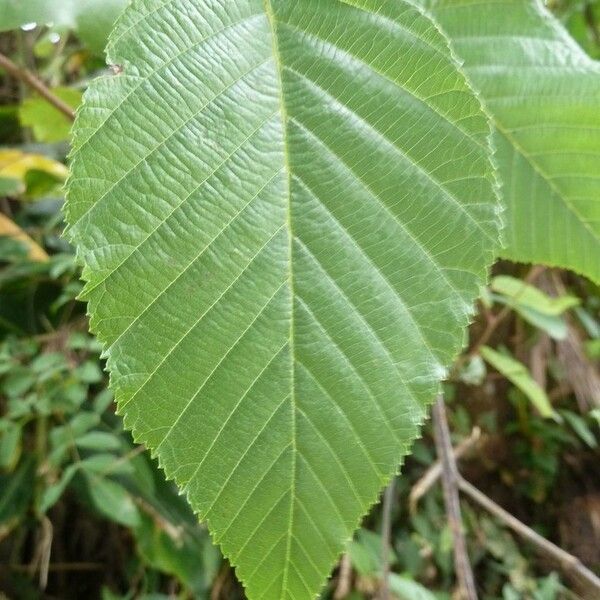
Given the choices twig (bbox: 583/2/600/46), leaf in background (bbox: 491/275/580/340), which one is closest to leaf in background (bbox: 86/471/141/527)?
leaf in background (bbox: 491/275/580/340)

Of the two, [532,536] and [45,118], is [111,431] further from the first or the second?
[532,536]

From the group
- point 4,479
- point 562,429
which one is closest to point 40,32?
point 4,479

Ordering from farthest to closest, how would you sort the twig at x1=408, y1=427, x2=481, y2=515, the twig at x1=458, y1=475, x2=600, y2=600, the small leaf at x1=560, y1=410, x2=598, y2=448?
1. the small leaf at x1=560, y1=410, x2=598, y2=448
2. the twig at x1=408, y1=427, x2=481, y2=515
3. the twig at x1=458, y1=475, x2=600, y2=600

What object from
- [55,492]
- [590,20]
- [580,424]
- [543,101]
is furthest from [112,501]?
[580,424]

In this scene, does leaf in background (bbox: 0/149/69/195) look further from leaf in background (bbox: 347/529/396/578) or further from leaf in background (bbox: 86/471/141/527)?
leaf in background (bbox: 347/529/396/578)

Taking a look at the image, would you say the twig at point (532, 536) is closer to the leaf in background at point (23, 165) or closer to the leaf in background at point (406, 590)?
the leaf in background at point (406, 590)

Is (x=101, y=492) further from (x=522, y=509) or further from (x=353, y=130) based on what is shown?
(x=522, y=509)
